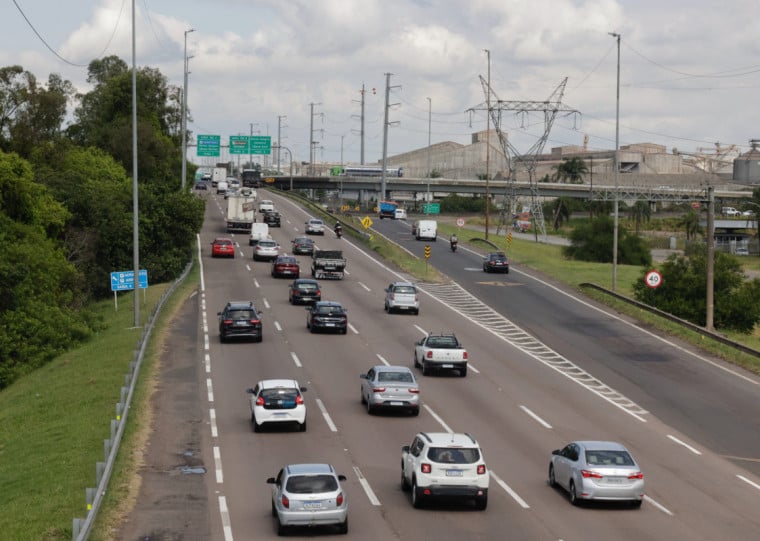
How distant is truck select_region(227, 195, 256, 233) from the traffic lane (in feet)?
113

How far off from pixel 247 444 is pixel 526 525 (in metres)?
10.1

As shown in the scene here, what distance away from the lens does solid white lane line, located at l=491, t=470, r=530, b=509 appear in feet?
79.1

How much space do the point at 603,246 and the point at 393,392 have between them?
265ft

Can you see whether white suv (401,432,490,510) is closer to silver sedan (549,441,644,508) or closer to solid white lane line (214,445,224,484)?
silver sedan (549,441,644,508)

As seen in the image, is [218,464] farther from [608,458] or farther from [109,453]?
[608,458]

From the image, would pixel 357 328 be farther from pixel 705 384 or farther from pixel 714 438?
pixel 714 438

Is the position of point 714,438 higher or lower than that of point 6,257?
lower

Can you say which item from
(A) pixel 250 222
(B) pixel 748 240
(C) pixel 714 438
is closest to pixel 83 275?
(A) pixel 250 222

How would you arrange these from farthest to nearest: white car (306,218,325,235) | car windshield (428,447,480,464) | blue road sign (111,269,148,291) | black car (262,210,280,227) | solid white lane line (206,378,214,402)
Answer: black car (262,210,280,227) < white car (306,218,325,235) < blue road sign (111,269,148,291) < solid white lane line (206,378,214,402) < car windshield (428,447,480,464)

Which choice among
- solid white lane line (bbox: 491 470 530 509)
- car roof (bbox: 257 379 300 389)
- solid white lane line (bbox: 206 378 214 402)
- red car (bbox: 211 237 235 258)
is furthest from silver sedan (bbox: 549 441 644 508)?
red car (bbox: 211 237 235 258)

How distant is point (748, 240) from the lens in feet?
536

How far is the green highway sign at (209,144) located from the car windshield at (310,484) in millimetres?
115972

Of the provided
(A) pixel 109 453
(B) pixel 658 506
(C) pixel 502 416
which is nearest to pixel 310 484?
(A) pixel 109 453

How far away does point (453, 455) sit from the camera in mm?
23266
